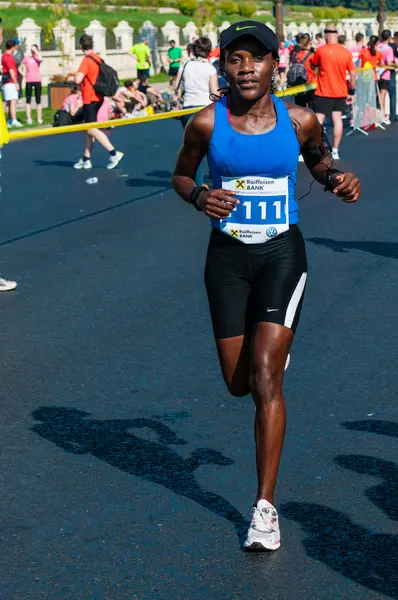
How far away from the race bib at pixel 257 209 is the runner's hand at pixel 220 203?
159 mm

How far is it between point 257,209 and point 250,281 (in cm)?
31

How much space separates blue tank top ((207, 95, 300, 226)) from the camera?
4.59 m

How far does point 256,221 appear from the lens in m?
4.67

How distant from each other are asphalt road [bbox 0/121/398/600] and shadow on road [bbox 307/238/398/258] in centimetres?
4

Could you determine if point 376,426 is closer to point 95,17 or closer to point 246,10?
point 95,17

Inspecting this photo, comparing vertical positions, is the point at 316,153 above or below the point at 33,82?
above

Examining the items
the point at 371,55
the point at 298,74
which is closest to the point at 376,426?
the point at 298,74

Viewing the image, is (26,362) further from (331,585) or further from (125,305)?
(331,585)

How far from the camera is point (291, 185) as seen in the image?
4.75 meters

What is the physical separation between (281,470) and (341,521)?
2.14ft

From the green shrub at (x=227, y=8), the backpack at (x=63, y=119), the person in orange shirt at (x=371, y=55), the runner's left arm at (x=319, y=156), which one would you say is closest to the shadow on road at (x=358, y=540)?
the runner's left arm at (x=319, y=156)

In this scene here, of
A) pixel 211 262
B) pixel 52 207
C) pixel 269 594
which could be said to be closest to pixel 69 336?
pixel 211 262

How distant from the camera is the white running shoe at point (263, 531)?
173 inches

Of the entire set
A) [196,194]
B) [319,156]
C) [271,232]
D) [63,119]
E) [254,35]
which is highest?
[254,35]
